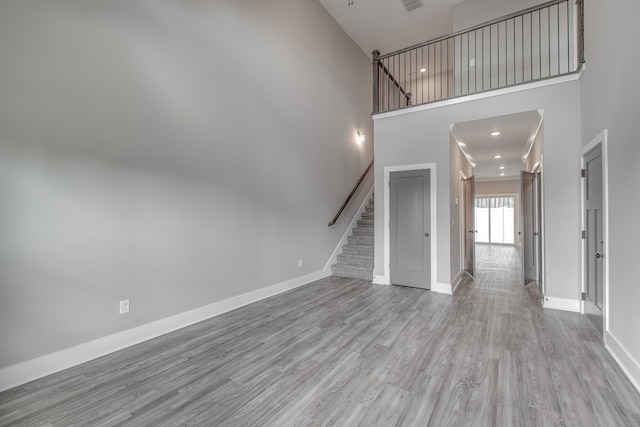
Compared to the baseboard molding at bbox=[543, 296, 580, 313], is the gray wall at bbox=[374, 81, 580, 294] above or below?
above

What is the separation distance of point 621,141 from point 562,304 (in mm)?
2420

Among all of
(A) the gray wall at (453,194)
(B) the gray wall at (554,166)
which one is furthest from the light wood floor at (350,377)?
(A) the gray wall at (453,194)

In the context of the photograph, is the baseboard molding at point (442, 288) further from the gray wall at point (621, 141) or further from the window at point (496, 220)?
→ the window at point (496, 220)

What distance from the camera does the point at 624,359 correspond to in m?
2.39

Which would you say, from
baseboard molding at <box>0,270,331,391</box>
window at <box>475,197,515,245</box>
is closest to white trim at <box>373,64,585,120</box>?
baseboard molding at <box>0,270,331,391</box>

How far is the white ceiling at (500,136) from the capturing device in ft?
14.4

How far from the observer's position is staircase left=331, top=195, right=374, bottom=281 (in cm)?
567

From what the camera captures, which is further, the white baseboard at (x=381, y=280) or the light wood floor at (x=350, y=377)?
the white baseboard at (x=381, y=280)

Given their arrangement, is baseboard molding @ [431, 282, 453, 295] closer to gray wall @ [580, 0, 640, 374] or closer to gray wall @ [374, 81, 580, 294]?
gray wall @ [374, 81, 580, 294]

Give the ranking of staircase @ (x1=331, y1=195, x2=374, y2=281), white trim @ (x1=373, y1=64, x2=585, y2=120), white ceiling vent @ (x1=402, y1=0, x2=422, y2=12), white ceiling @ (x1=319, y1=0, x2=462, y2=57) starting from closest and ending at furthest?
white trim @ (x1=373, y1=64, x2=585, y2=120) → staircase @ (x1=331, y1=195, x2=374, y2=281) → white ceiling vent @ (x1=402, y1=0, x2=422, y2=12) → white ceiling @ (x1=319, y1=0, x2=462, y2=57)

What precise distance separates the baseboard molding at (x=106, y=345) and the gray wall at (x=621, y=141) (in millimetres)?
4032

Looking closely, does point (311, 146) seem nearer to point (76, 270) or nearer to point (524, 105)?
point (524, 105)

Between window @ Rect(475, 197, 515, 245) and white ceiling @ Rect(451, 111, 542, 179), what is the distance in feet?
19.6

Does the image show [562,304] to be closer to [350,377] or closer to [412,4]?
[350,377]
